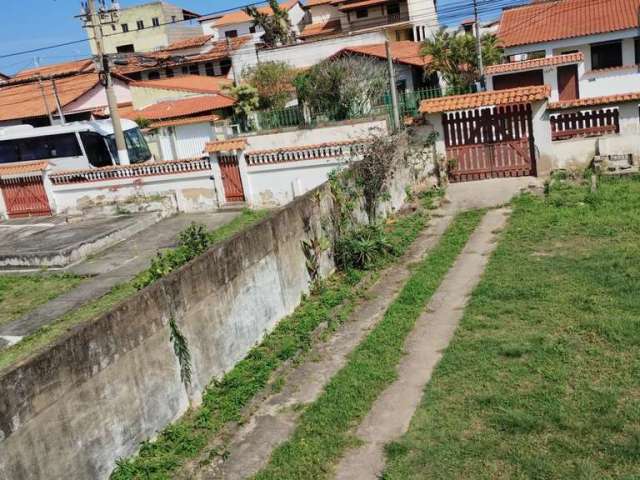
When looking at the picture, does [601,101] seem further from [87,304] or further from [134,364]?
[134,364]

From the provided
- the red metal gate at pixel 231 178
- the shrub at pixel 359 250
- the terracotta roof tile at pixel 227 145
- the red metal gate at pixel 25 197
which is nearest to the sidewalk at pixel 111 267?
the red metal gate at pixel 231 178

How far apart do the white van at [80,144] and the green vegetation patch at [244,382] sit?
17605mm

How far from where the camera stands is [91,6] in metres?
23.0

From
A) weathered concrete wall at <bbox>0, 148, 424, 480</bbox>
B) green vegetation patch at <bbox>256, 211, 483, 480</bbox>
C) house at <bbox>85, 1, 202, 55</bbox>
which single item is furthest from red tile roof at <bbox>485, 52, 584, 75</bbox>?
house at <bbox>85, 1, 202, 55</bbox>

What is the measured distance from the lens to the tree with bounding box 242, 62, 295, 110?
3112 cm

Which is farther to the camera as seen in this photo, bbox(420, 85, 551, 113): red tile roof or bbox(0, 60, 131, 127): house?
bbox(0, 60, 131, 127): house

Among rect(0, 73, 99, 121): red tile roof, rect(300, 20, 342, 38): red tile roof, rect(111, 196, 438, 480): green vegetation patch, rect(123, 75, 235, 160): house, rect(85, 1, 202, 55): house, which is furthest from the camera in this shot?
rect(85, 1, 202, 55): house

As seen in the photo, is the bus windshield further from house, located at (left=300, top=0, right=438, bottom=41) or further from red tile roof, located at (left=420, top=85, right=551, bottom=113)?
house, located at (left=300, top=0, right=438, bottom=41)

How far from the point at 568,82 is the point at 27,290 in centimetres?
2314

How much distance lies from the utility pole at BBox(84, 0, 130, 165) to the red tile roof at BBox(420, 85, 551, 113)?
11.3 metres

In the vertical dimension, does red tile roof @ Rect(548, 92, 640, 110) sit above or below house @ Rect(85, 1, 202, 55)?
below

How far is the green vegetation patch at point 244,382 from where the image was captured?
5.81 m

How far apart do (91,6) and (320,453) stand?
21.5 m

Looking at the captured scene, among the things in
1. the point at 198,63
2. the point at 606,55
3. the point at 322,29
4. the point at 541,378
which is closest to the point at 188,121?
the point at 606,55
